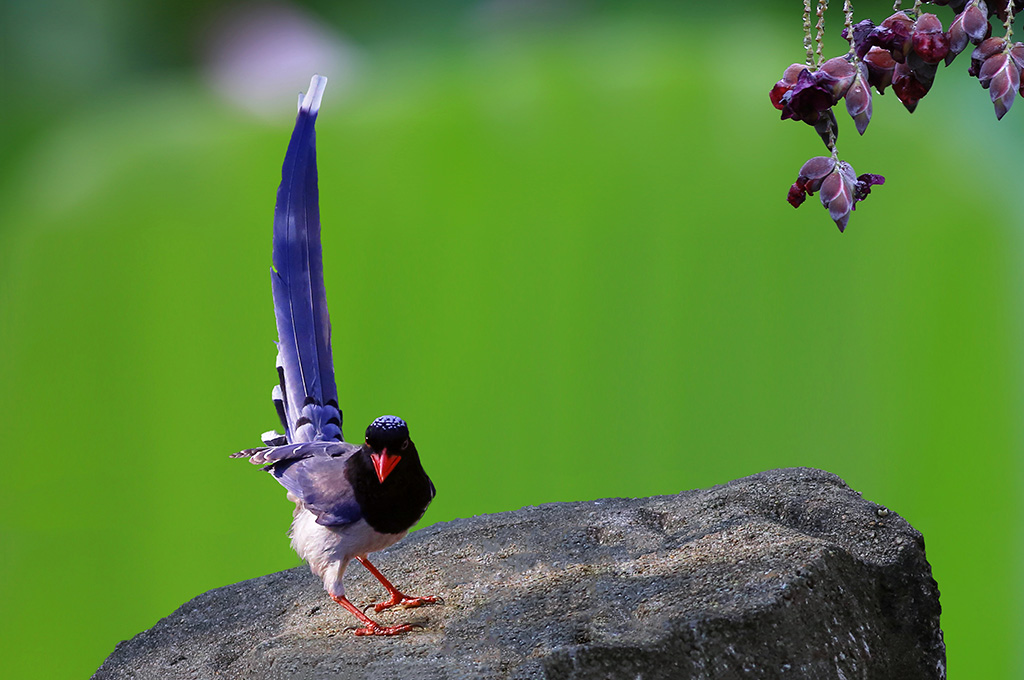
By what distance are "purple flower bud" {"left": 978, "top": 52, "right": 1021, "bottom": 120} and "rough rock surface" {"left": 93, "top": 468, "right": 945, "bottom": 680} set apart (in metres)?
0.78

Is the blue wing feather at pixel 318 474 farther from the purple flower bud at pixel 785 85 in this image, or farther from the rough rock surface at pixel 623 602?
the purple flower bud at pixel 785 85

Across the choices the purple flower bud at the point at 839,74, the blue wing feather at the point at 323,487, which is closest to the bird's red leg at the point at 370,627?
the blue wing feather at the point at 323,487

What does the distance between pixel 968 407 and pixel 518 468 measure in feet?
3.41

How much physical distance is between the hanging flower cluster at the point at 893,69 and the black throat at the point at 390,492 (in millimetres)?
769

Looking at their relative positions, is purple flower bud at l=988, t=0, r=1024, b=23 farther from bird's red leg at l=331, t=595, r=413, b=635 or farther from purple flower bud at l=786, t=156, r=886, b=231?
bird's red leg at l=331, t=595, r=413, b=635

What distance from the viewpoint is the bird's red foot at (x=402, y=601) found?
1665 millimetres

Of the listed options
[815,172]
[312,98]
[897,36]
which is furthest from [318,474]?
[897,36]

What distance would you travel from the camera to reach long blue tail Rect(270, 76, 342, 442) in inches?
66.1

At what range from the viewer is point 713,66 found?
8.32ft

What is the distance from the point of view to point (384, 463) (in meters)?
1.50

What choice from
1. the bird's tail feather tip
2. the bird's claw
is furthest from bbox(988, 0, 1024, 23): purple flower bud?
the bird's claw

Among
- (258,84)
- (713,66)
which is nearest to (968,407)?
(713,66)

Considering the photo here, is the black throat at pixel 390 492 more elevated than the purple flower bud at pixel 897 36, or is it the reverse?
the purple flower bud at pixel 897 36

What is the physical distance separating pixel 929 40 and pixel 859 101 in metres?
0.07
